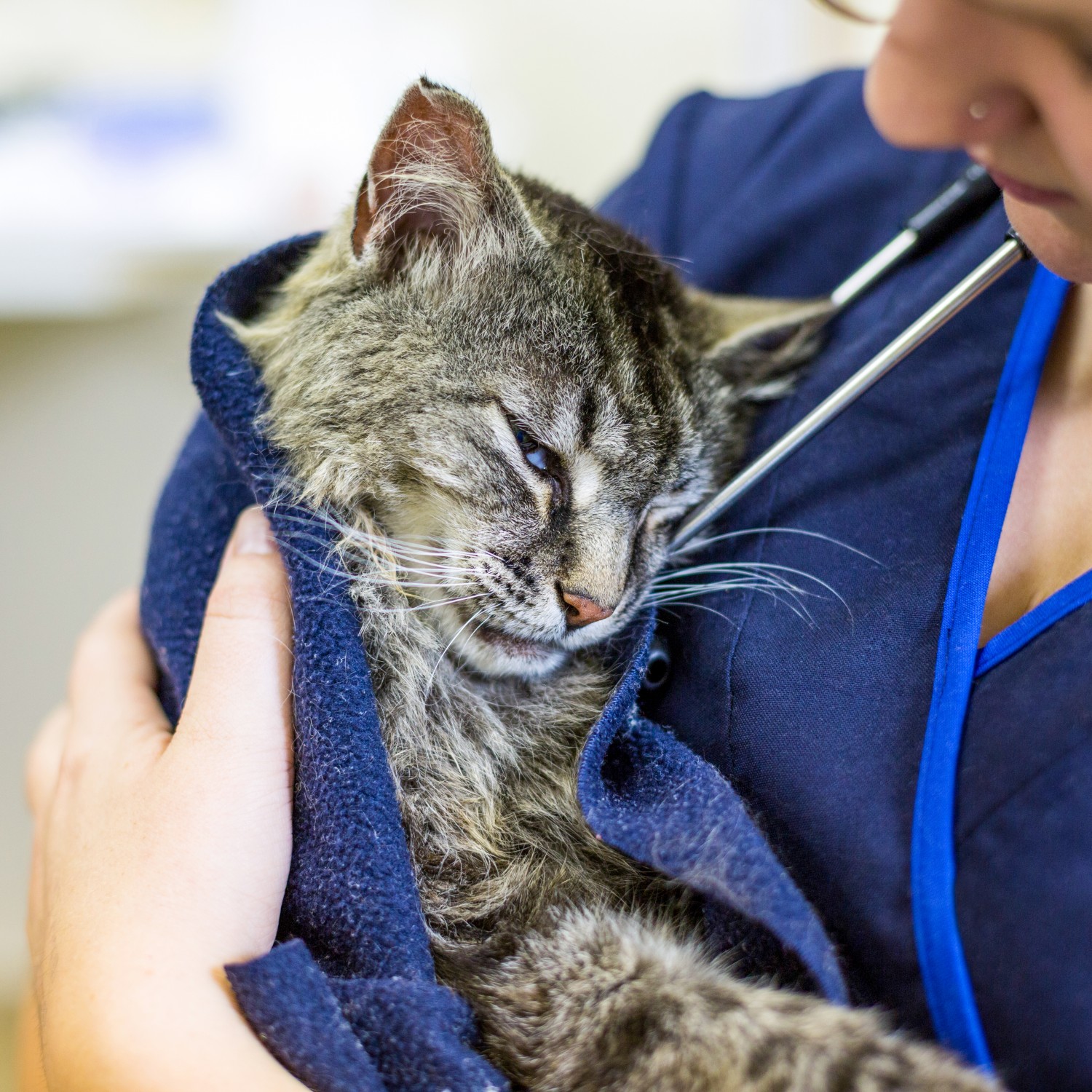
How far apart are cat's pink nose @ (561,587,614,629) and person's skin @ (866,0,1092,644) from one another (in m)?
0.40

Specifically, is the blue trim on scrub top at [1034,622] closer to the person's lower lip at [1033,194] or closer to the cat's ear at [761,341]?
the person's lower lip at [1033,194]

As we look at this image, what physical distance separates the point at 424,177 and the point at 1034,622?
788 mm

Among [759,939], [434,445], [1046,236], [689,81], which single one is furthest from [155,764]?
[689,81]

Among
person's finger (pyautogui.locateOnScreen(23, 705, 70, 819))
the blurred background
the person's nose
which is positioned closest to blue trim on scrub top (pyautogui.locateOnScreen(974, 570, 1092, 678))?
the person's nose

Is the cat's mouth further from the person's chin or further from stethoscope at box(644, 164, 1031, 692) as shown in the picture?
the person's chin

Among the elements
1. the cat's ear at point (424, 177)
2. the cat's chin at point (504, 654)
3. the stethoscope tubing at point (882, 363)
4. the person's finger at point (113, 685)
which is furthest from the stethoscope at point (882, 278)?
the person's finger at point (113, 685)

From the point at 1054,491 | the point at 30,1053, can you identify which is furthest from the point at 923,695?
the point at 30,1053

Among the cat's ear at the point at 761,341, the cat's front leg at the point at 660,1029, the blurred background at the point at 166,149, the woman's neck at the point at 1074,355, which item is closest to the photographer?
the cat's front leg at the point at 660,1029

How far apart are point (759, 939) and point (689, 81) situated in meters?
2.55

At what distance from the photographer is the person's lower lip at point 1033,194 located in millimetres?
755

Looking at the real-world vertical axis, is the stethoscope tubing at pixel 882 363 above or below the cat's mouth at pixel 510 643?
above

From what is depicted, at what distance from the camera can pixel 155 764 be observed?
969 mm

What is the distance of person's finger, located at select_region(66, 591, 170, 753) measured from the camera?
1118 millimetres

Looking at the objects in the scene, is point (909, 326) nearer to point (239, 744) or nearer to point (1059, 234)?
point (1059, 234)
